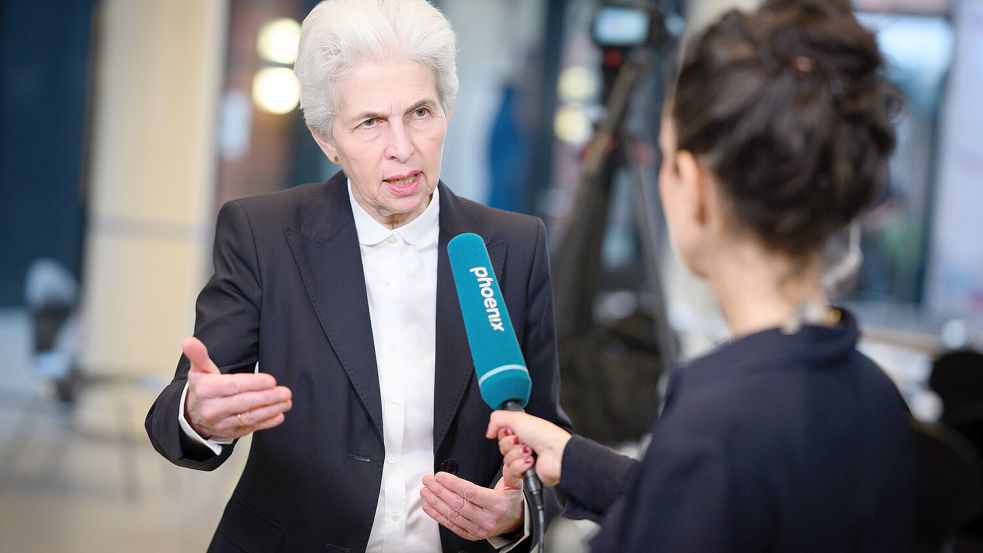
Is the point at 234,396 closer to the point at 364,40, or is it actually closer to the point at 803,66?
the point at 364,40

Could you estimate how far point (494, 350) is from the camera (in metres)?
1.36

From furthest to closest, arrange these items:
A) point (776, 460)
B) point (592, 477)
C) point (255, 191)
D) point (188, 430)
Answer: point (255, 191)
point (188, 430)
point (592, 477)
point (776, 460)

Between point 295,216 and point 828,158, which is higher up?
point 828,158

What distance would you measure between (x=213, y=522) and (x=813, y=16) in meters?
4.39

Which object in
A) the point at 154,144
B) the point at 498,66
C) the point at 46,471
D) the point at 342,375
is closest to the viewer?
the point at 342,375

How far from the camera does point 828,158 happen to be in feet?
3.53

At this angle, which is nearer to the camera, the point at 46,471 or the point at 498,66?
the point at 46,471

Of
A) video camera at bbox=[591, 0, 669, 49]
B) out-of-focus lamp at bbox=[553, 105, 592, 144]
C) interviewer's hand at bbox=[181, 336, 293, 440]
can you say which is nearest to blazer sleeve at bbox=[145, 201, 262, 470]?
interviewer's hand at bbox=[181, 336, 293, 440]

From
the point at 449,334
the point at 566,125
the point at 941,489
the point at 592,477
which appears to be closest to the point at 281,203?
the point at 449,334

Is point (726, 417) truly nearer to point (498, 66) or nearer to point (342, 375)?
point (342, 375)

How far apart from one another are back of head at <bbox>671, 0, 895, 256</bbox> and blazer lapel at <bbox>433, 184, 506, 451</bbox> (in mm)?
639

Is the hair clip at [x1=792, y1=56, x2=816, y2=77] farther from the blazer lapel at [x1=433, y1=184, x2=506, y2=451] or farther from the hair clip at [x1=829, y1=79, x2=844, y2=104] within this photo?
the blazer lapel at [x1=433, y1=184, x2=506, y2=451]

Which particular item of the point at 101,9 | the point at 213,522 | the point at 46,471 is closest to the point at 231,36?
the point at 101,9

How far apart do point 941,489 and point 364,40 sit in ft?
6.63
